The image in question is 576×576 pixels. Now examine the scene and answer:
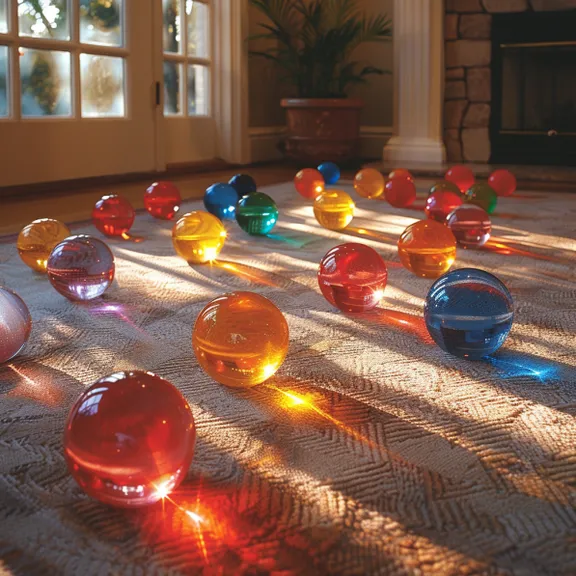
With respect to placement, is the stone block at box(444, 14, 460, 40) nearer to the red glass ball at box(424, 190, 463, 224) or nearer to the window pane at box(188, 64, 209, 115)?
the window pane at box(188, 64, 209, 115)

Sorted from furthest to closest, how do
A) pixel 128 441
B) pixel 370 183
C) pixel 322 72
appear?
pixel 322 72 < pixel 370 183 < pixel 128 441

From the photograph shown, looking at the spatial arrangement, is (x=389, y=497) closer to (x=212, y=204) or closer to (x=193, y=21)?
(x=212, y=204)

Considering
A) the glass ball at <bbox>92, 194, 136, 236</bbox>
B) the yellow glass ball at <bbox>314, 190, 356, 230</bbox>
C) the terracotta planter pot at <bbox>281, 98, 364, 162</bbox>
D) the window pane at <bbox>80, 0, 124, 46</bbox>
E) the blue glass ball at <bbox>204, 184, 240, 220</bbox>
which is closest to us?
the glass ball at <bbox>92, 194, 136, 236</bbox>

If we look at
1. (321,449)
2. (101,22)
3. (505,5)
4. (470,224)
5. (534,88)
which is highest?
(505,5)

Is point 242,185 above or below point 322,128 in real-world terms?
below

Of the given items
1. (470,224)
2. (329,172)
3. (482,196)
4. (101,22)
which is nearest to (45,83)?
(101,22)

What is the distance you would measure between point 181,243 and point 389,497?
55.4 inches

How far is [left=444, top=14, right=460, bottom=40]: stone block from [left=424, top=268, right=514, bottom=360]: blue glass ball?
168 inches

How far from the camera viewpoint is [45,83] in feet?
12.8

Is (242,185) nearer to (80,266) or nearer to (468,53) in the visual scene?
(80,266)

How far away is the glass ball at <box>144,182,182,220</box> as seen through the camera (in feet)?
10.0

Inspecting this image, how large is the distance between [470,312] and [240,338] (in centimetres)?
42

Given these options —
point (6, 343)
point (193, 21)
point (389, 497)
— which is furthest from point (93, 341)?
point (193, 21)

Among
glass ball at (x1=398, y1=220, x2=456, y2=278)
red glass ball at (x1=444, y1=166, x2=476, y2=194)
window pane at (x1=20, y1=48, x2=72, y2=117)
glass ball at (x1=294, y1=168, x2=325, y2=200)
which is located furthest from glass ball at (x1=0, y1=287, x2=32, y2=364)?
red glass ball at (x1=444, y1=166, x2=476, y2=194)
